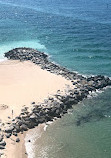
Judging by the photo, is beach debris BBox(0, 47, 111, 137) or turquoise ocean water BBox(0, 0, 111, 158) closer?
turquoise ocean water BBox(0, 0, 111, 158)

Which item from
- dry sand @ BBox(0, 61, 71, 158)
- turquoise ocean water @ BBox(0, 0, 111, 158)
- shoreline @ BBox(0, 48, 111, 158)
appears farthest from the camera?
dry sand @ BBox(0, 61, 71, 158)

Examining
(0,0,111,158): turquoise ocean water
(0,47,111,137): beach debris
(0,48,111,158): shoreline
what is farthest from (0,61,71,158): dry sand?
(0,0,111,158): turquoise ocean water

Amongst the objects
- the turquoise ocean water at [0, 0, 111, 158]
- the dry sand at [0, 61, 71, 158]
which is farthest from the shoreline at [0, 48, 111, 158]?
the turquoise ocean water at [0, 0, 111, 158]

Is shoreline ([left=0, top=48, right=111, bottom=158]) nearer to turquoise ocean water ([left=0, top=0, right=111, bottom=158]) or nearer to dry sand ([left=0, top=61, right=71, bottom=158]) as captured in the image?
dry sand ([left=0, top=61, right=71, bottom=158])

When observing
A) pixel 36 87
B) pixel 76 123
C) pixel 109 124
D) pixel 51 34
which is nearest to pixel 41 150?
pixel 76 123

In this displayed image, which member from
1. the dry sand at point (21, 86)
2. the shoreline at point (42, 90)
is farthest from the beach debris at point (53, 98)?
the dry sand at point (21, 86)

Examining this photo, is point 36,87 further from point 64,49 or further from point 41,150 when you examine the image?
point 64,49

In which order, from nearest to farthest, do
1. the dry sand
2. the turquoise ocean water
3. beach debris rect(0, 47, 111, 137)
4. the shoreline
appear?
the turquoise ocean water
beach debris rect(0, 47, 111, 137)
the shoreline
the dry sand

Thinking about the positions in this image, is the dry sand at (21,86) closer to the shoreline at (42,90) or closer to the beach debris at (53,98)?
the shoreline at (42,90)
